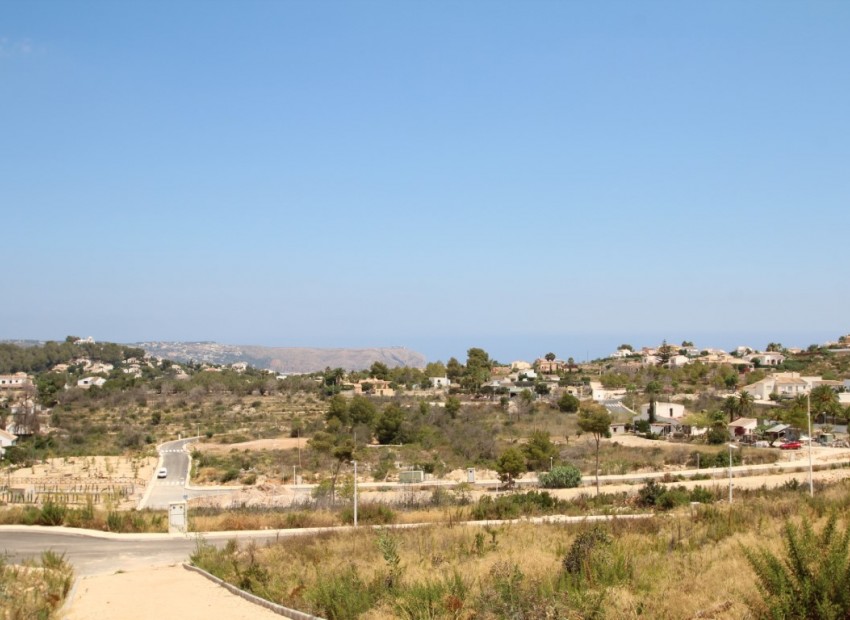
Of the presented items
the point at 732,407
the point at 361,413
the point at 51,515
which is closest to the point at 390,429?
the point at 361,413

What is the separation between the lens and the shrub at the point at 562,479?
31.5 meters

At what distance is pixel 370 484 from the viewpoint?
34.5 m

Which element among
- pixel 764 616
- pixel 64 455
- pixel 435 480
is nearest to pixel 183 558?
pixel 764 616

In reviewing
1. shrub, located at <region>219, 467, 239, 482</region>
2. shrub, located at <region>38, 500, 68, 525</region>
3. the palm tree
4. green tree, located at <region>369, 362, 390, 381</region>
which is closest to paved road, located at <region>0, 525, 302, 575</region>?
shrub, located at <region>38, 500, 68, 525</region>

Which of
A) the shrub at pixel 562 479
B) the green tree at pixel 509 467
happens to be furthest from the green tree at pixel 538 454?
the shrub at pixel 562 479

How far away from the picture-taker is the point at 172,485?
114ft

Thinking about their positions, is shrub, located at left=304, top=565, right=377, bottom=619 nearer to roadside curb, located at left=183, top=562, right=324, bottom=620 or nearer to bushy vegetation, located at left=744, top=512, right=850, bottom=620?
roadside curb, located at left=183, top=562, right=324, bottom=620

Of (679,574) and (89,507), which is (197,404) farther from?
(679,574)

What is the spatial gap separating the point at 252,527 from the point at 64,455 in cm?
2947

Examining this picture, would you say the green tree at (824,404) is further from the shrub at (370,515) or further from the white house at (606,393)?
the shrub at (370,515)

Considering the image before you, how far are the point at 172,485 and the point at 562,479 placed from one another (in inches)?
690

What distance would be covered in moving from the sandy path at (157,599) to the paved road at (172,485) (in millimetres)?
13946

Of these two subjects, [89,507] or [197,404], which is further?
[197,404]

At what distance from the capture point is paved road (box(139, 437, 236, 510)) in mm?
30156
